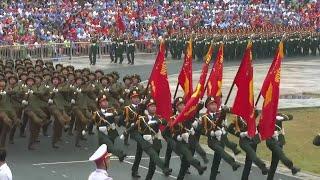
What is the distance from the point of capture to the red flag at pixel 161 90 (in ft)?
48.0

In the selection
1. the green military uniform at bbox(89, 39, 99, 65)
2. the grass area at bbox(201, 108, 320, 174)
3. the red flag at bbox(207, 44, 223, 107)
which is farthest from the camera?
the green military uniform at bbox(89, 39, 99, 65)

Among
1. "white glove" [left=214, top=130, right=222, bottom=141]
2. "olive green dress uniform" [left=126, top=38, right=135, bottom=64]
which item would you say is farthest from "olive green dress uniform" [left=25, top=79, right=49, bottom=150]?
"olive green dress uniform" [left=126, top=38, right=135, bottom=64]

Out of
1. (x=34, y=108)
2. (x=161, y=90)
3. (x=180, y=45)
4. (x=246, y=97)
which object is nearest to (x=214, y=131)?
(x=246, y=97)

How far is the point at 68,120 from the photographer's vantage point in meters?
17.9

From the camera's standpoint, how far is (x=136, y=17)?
150 ft

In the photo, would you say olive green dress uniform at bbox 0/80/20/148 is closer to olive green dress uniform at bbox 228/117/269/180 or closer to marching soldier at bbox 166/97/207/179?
marching soldier at bbox 166/97/207/179

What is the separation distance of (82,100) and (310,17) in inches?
1380

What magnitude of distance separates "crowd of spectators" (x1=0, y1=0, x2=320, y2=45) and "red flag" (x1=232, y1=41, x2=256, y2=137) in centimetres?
2391

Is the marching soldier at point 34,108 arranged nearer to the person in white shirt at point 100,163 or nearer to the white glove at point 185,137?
the white glove at point 185,137

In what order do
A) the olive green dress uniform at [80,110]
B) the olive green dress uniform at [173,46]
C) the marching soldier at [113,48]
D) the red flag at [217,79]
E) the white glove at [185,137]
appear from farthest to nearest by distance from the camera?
the olive green dress uniform at [173,46] < the marching soldier at [113,48] < the olive green dress uniform at [80,110] < the red flag at [217,79] < the white glove at [185,137]

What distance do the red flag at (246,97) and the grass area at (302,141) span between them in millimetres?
2491

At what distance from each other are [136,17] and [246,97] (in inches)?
1271

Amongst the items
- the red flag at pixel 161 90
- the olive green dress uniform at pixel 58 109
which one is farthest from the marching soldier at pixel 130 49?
the red flag at pixel 161 90

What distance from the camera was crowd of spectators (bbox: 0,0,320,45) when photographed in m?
40.1
